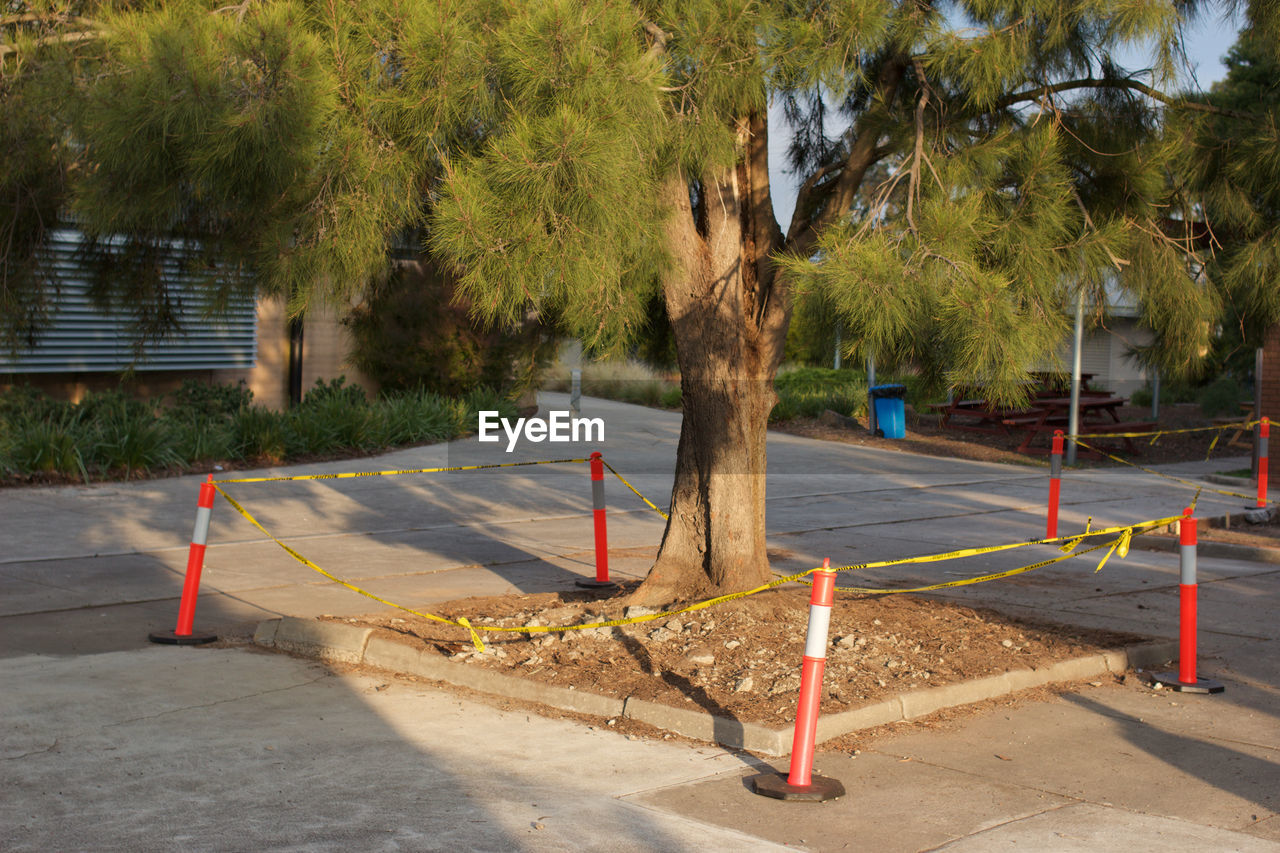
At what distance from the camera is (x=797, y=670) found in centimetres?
635

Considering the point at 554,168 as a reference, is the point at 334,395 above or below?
below

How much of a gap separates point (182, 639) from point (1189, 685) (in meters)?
5.76

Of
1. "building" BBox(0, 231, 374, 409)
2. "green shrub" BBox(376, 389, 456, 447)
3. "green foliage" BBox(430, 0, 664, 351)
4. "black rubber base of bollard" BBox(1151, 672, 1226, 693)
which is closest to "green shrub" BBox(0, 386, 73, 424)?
"building" BBox(0, 231, 374, 409)

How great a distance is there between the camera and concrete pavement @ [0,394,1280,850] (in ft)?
14.8

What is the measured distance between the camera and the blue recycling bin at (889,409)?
75.7ft

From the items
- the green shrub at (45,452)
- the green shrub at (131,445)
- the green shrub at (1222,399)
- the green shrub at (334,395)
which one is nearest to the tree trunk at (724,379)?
the green shrub at (45,452)

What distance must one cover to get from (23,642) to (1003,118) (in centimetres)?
648

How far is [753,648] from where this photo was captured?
673 cm

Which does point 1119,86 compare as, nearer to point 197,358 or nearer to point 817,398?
point 197,358

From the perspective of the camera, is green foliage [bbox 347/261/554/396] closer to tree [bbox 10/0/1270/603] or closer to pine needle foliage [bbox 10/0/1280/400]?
pine needle foliage [bbox 10/0/1280/400]

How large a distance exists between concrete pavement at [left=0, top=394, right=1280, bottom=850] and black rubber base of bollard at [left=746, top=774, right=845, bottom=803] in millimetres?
63

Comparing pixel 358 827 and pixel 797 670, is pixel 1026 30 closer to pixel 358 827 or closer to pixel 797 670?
pixel 797 670

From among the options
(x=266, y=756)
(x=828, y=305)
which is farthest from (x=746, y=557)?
(x=266, y=756)

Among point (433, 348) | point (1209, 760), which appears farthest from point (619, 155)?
point (433, 348)
